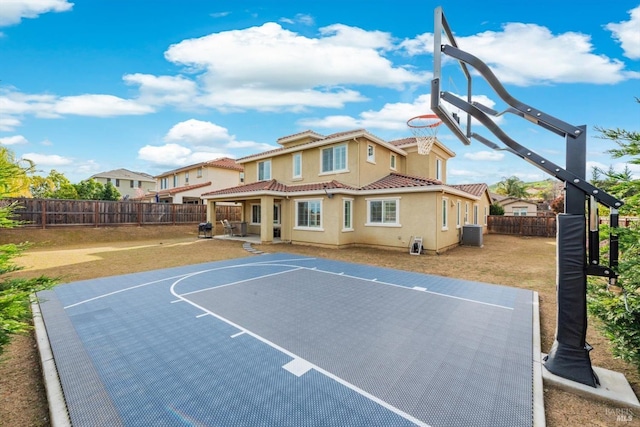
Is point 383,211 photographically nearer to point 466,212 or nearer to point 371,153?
point 371,153

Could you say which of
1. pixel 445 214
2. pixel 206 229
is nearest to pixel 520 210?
pixel 445 214

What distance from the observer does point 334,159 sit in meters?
17.0

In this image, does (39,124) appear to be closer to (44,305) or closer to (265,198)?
(265,198)

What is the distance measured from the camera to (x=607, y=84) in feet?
42.1

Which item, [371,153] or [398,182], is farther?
[371,153]

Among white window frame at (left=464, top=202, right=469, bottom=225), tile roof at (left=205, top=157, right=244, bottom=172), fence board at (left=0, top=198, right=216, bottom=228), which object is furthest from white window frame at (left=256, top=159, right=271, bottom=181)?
white window frame at (left=464, top=202, right=469, bottom=225)

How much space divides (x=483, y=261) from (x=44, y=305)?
15127 millimetres

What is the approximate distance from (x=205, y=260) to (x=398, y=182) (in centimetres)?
1069

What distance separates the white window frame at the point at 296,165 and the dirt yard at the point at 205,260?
5.08m

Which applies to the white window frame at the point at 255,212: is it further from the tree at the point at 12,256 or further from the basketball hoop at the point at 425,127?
the tree at the point at 12,256

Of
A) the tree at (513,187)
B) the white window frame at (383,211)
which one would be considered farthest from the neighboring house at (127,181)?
the tree at (513,187)

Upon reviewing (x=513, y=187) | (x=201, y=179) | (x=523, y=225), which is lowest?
(x=523, y=225)

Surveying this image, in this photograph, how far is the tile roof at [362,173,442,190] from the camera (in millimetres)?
14066

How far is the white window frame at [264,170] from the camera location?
21234 millimetres
